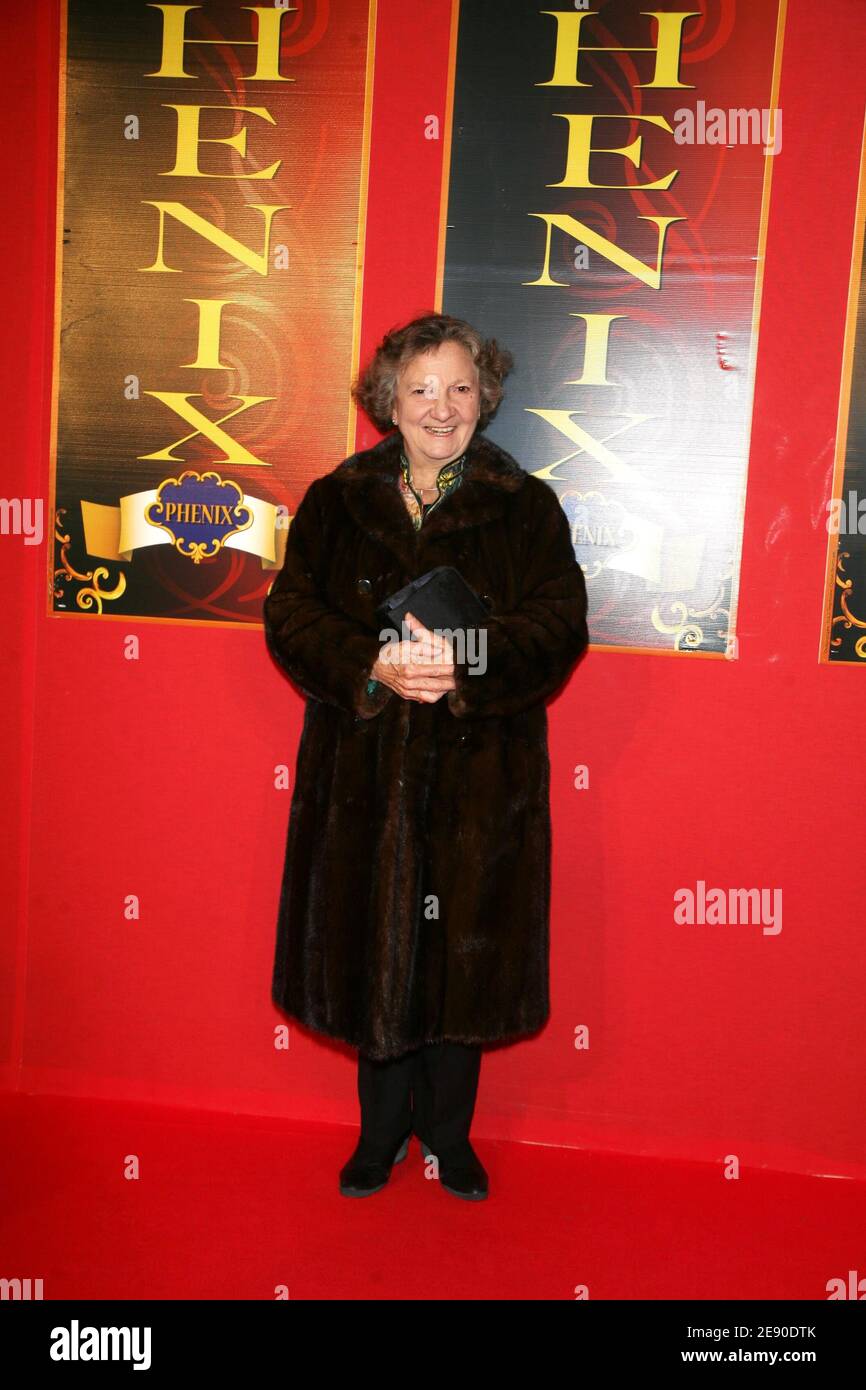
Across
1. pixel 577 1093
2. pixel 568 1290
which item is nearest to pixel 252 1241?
pixel 568 1290

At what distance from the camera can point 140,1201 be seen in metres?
2.34

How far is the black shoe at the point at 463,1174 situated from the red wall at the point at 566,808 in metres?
0.24

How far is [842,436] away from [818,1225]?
1709mm

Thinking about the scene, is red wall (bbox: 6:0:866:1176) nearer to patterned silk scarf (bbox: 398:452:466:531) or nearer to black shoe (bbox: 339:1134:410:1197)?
black shoe (bbox: 339:1134:410:1197)

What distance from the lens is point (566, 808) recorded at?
8.53 ft

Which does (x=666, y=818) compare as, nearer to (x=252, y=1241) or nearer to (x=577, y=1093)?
(x=577, y=1093)

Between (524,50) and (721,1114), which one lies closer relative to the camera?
(524,50)

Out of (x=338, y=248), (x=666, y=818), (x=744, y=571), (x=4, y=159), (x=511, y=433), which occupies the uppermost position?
(x=4, y=159)

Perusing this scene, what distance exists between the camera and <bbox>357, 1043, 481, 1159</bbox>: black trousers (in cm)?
238

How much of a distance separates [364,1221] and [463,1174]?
0.79 feet

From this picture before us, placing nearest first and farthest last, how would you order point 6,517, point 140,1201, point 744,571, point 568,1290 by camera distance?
point 568,1290 < point 140,1201 < point 744,571 < point 6,517

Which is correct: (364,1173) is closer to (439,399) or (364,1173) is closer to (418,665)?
(418,665)

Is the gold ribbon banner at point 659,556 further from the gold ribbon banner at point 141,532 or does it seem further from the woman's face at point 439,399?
the gold ribbon banner at point 141,532

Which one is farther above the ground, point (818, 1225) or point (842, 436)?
point (842, 436)
